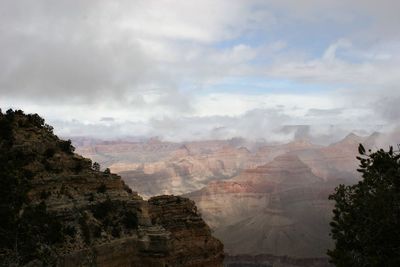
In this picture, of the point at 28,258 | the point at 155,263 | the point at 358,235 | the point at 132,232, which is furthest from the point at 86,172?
the point at 358,235

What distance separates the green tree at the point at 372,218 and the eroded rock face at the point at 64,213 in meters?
16.7

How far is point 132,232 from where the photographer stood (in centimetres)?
4025

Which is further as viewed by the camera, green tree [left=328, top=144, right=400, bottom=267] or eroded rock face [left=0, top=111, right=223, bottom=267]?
eroded rock face [left=0, top=111, right=223, bottom=267]

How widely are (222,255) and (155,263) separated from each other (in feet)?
50.5

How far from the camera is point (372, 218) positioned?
23.9m

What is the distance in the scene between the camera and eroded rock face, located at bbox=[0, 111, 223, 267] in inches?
1166

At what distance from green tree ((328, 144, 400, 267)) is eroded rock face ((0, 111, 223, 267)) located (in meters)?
16.7

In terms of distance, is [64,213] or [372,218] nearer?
[372,218]

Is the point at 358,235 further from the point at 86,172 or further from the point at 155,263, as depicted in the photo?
the point at 86,172

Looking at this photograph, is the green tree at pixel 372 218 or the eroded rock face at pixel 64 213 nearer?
the green tree at pixel 372 218

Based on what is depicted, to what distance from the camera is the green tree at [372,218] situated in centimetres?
2370

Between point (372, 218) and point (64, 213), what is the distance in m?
21.7

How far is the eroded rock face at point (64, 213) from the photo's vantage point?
29.6 m

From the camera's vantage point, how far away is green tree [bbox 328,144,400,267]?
23.7 m
